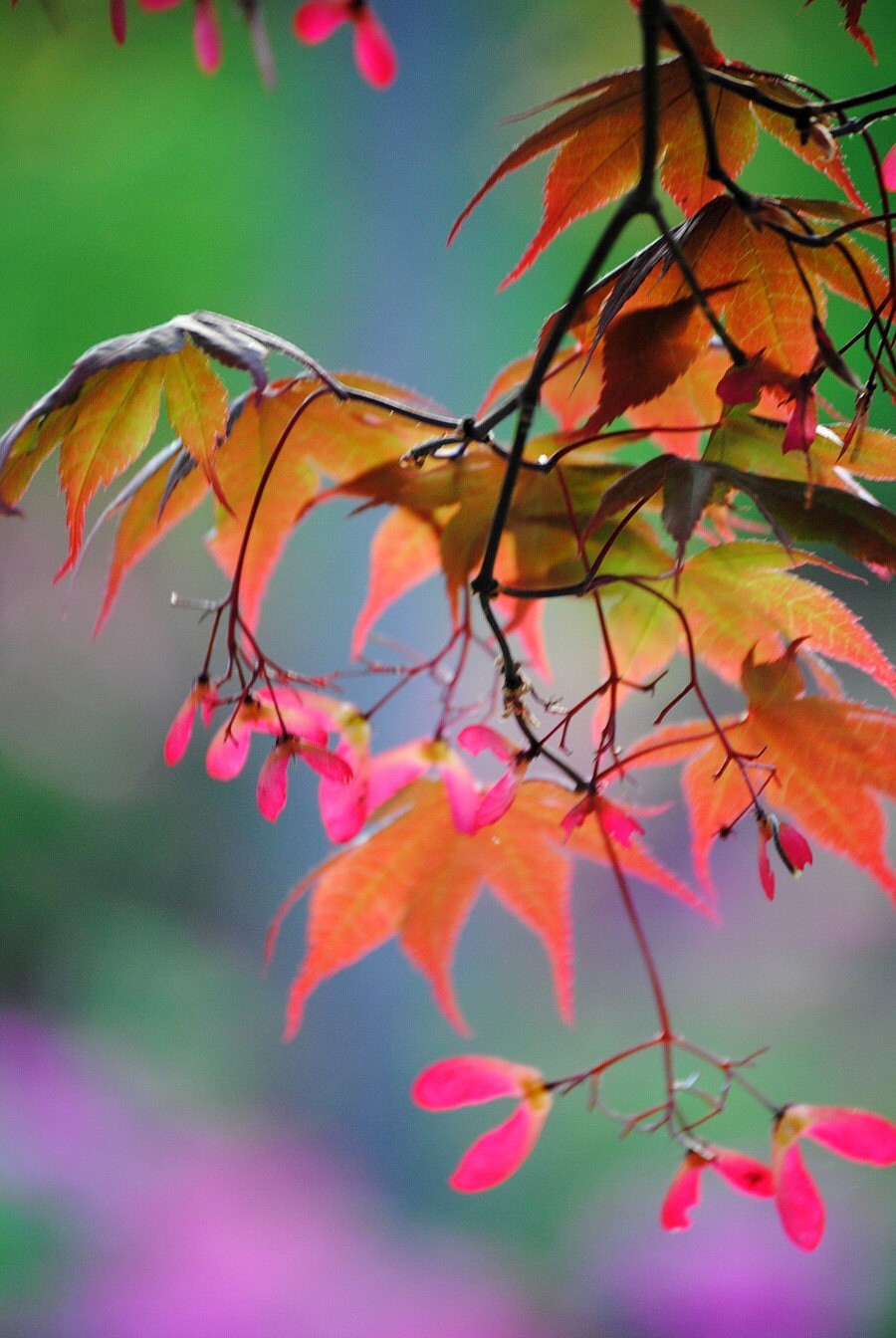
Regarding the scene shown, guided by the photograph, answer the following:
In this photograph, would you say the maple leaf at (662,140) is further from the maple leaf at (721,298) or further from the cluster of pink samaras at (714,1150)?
the cluster of pink samaras at (714,1150)

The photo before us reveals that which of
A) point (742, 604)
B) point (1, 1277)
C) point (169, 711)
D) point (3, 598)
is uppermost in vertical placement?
point (3, 598)

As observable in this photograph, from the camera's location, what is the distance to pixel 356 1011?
130 cm

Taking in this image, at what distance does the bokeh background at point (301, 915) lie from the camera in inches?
45.6

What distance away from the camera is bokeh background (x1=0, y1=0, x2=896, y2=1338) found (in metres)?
1.16

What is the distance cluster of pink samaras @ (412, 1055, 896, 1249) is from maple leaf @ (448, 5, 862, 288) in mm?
226

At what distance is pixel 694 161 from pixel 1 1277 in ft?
4.22

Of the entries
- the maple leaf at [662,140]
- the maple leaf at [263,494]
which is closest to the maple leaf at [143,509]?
the maple leaf at [263,494]

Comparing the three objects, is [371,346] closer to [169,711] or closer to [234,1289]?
[169,711]

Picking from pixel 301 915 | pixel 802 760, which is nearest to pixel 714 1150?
pixel 802 760

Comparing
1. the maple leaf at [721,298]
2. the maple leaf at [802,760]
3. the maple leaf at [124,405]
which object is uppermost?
the maple leaf at [124,405]

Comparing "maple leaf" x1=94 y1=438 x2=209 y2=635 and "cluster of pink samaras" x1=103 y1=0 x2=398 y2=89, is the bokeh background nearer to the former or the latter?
"maple leaf" x1=94 y1=438 x2=209 y2=635

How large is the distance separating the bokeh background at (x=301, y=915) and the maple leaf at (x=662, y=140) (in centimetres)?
94

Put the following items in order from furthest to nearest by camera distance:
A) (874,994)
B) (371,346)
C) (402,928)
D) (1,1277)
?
(371,346) → (874,994) → (1,1277) → (402,928)

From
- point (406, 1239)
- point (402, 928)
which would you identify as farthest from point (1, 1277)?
point (402, 928)
